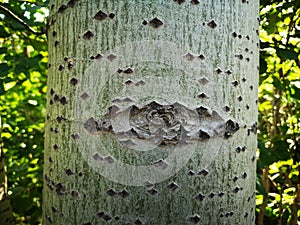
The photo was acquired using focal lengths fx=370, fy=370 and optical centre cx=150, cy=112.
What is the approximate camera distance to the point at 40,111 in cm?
A: 310

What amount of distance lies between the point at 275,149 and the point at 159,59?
1297 mm

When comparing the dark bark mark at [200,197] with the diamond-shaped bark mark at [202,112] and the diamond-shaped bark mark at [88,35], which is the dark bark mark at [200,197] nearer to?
the diamond-shaped bark mark at [202,112]

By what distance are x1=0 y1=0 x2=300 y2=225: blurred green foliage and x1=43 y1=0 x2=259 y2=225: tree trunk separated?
797 millimetres

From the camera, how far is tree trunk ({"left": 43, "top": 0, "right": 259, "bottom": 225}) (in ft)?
1.91

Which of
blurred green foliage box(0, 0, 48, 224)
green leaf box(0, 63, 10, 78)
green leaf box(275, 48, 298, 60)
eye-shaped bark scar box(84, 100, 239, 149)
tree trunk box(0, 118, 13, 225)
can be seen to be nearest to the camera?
eye-shaped bark scar box(84, 100, 239, 149)

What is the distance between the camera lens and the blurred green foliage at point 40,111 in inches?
62.0

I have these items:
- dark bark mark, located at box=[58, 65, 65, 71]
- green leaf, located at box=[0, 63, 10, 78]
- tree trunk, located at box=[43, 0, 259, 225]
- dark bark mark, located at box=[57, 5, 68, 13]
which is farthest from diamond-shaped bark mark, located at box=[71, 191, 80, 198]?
green leaf, located at box=[0, 63, 10, 78]

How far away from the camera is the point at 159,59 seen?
58cm

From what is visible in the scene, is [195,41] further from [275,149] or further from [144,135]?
[275,149]

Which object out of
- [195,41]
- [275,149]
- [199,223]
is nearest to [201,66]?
[195,41]

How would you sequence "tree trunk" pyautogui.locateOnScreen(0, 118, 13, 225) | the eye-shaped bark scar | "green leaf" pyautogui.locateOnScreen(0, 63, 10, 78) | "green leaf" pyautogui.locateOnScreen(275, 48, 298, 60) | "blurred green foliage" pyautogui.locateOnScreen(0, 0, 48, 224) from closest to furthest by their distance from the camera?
the eye-shaped bark scar, "green leaf" pyautogui.locateOnScreen(275, 48, 298, 60), "green leaf" pyautogui.locateOnScreen(0, 63, 10, 78), "tree trunk" pyautogui.locateOnScreen(0, 118, 13, 225), "blurred green foliage" pyautogui.locateOnScreen(0, 0, 48, 224)

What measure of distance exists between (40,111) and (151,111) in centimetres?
268

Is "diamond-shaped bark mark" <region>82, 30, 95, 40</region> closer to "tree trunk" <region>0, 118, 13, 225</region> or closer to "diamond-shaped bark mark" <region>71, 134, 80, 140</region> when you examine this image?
"diamond-shaped bark mark" <region>71, 134, 80, 140</region>

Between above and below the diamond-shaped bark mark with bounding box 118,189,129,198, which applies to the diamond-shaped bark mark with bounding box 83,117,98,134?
above
